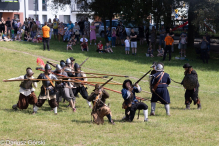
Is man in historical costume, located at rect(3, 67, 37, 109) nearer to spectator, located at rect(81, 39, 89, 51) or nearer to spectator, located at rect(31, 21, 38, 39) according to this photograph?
spectator, located at rect(81, 39, 89, 51)

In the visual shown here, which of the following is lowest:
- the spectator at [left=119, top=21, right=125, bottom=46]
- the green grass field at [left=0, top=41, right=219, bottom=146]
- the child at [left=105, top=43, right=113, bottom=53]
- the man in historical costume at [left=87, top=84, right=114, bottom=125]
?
the green grass field at [left=0, top=41, right=219, bottom=146]

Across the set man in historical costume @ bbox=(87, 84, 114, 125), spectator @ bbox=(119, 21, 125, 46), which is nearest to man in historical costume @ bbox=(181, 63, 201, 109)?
man in historical costume @ bbox=(87, 84, 114, 125)

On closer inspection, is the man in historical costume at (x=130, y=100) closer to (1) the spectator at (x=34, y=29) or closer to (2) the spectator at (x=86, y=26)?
(1) the spectator at (x=34, y=29)

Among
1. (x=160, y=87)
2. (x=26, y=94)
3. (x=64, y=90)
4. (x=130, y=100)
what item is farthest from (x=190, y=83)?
(x=26, y=94)

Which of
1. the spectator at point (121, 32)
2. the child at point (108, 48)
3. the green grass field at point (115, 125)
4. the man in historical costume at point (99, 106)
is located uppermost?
the spectator at point (121, 32)

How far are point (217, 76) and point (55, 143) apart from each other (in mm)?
14300

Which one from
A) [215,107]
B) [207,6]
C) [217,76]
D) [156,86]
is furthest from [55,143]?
[207,6]

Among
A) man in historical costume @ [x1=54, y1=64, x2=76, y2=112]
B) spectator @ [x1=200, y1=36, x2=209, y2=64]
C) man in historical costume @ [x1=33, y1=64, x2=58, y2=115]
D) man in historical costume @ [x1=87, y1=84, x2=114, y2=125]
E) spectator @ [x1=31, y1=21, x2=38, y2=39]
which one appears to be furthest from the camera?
spectator @ [x1=31, y1=21, x2=38, y2=39]

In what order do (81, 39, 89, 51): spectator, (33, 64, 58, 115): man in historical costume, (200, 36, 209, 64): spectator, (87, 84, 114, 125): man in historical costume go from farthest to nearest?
(81, 39, 89, 51): spectator → (200, 36, 209, 64): spectator → (33, 64, 58, 115): man in historical costume → (87, 84, 114, 125): man in historical costume

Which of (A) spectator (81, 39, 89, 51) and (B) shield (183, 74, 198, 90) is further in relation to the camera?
(A) spectator (81, 39, 89, 51)

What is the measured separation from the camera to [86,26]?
30.3 meters

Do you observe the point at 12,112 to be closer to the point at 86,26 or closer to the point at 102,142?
the point at 102,142

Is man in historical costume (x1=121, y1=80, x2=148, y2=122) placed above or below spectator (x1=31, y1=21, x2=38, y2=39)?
below

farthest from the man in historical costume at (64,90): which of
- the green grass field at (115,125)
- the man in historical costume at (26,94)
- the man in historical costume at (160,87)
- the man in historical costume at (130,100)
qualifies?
the man in historical costume at (160,87)
